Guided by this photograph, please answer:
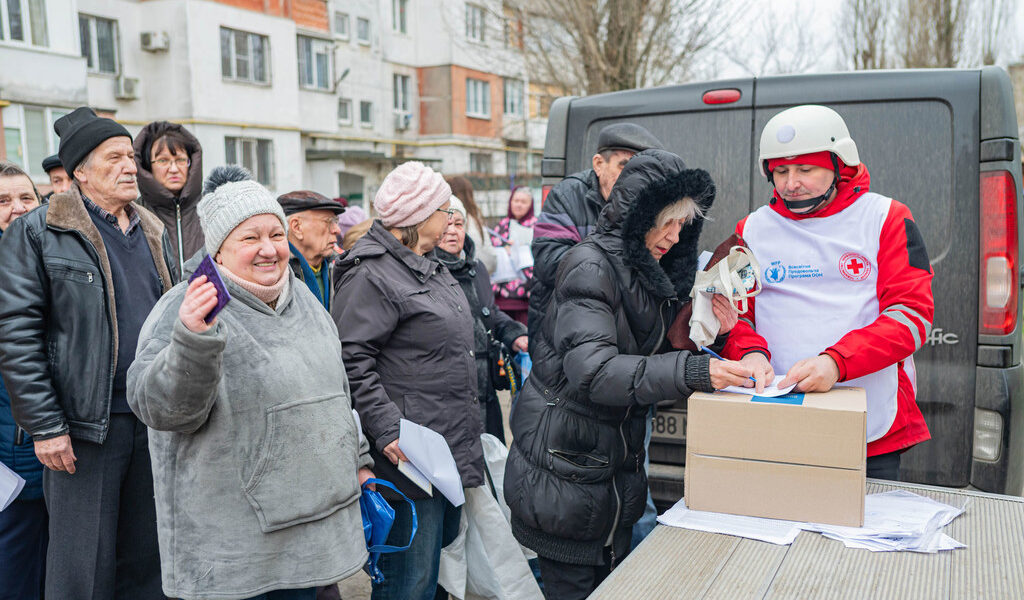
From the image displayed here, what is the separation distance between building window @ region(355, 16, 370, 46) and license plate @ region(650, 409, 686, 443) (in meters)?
28.9

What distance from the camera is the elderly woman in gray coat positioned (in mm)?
2215

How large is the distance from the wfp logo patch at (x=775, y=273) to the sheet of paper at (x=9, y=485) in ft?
9.01

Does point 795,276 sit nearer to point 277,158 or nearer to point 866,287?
point 866,287

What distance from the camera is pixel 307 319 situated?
2.49m

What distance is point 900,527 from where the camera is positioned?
6.97 ft

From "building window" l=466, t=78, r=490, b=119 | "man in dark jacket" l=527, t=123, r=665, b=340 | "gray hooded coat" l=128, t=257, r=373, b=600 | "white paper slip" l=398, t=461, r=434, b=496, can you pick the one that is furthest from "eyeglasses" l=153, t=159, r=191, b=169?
"building window" l=466, t=78, r=490, b=119

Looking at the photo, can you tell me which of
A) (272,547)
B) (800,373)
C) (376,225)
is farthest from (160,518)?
(800,373)

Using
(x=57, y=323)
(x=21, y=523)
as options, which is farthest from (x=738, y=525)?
(x=21, y=523)

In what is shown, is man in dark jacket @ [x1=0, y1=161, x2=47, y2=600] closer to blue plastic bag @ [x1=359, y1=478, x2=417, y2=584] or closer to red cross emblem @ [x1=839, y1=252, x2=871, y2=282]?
blue plastic bag @ [x1=359, y1=478, x2=417, y2=584]

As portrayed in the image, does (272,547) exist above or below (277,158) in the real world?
below

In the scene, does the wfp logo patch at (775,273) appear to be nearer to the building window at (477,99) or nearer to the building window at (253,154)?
the building window at (253,154)

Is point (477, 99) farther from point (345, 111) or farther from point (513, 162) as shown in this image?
point (345, 111)

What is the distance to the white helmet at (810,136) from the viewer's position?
2486 millimetres

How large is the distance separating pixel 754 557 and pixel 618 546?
799 millimetres
